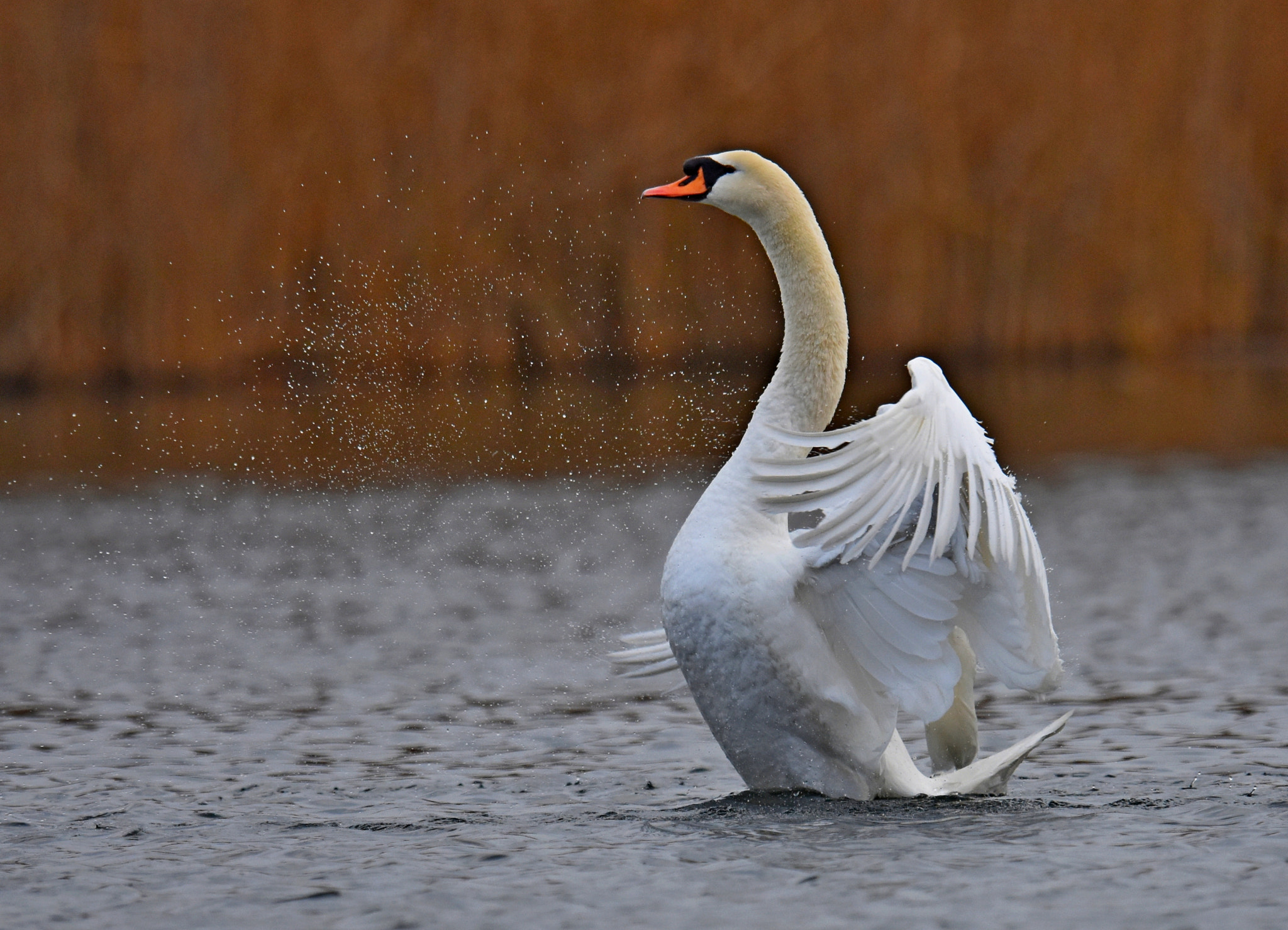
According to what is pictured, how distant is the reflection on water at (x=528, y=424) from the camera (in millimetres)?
21969

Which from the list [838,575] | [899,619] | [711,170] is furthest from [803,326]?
[899,619]

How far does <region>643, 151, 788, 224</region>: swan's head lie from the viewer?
23.8ft

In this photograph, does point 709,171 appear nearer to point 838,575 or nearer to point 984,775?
point 838,575

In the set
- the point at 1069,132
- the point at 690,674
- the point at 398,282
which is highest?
the point at 1069,132

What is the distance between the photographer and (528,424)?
85.0ft

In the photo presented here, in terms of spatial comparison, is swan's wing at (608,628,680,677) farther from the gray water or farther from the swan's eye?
the swan's eye

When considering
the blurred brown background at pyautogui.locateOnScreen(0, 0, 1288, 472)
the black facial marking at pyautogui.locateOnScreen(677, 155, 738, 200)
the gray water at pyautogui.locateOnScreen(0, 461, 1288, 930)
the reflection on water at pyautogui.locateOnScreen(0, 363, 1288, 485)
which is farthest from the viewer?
the blurred brown background at pyautogui.locateOnScreen(0, 0, 1288, 472)

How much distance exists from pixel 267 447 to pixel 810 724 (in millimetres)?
17252

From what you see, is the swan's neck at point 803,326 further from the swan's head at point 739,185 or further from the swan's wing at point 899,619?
the swan's wing at point 899,619

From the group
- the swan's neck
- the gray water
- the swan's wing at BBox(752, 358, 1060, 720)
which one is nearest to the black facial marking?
the swan's neck

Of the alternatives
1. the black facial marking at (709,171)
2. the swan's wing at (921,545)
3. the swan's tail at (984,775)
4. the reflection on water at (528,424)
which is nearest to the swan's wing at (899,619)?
the swan's wing at (921,545)

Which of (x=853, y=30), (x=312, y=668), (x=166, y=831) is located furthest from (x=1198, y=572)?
(x=853, y=30)

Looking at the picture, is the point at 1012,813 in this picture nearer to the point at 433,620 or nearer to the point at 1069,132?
the point at 433,620

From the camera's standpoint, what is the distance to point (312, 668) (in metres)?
10.9
